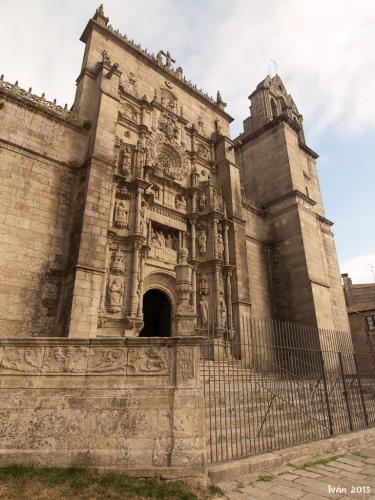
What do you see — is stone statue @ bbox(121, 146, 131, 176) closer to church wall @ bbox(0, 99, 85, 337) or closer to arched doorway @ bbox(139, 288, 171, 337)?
church wall @ bbox(0, 99, 85, 337)

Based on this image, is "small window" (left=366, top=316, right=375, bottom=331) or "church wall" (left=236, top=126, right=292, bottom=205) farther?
"small window" (left=366, top=316, right=375, bottom=331)

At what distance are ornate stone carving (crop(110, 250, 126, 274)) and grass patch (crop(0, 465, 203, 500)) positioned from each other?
23.4 feet

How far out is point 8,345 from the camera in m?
5.37

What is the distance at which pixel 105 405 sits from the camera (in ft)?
16.5

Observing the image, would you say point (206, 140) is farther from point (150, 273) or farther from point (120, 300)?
point (120, 300)

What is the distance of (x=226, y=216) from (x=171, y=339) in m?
10.7

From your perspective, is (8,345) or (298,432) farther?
(298,432)

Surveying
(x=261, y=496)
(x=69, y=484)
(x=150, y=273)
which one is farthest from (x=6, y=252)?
(x=261, y=496)

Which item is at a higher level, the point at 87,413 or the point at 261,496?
the point at 87,413

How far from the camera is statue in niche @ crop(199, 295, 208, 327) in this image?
43.0 feet

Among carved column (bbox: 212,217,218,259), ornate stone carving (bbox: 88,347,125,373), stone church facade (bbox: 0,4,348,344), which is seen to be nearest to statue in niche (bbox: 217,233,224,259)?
stone church facade (bbox: 0,4,348,344)

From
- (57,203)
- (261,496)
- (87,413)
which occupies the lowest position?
(261,496)

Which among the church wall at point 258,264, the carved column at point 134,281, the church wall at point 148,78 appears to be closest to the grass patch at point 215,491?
the carved column at point 134,281

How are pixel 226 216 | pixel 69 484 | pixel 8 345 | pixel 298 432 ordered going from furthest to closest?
1. pixel 226 216
2. pixel 298 432
3. pixel 8 345
4. pixel 69 484
